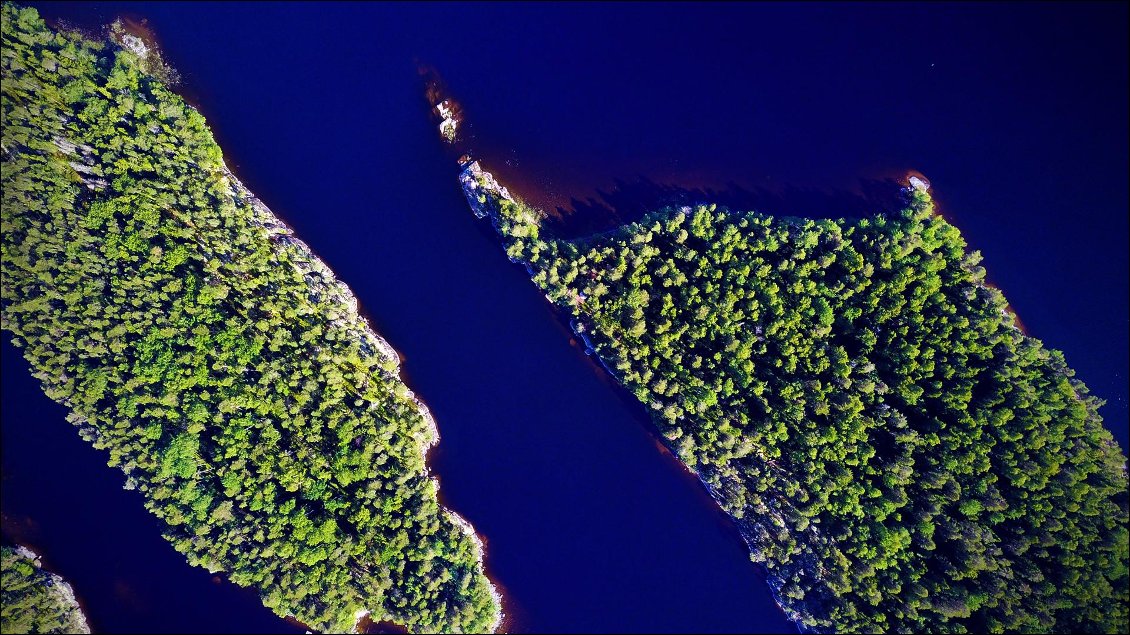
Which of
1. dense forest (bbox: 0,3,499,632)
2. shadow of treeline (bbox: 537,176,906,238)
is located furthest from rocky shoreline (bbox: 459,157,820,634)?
dense forest (bbox: 0,3,499,632)

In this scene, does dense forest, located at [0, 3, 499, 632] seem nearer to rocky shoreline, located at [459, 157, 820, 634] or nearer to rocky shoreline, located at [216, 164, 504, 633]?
rocky shoreline, located at [216, 164, 504, 633]

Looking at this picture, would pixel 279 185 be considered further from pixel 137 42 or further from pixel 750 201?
pixel 750 201

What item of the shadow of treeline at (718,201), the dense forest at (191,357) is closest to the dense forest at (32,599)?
the dense forest at (191,357)

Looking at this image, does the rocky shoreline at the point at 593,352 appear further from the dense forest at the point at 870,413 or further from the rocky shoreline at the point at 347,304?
the rocky shoreline at the point at 347,304

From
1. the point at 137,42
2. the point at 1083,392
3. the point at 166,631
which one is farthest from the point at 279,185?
the point at 1083,392

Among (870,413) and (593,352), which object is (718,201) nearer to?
(593,352)

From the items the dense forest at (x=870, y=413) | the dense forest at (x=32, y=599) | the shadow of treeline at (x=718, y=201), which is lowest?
the dense forest at (x=32, y=599)
